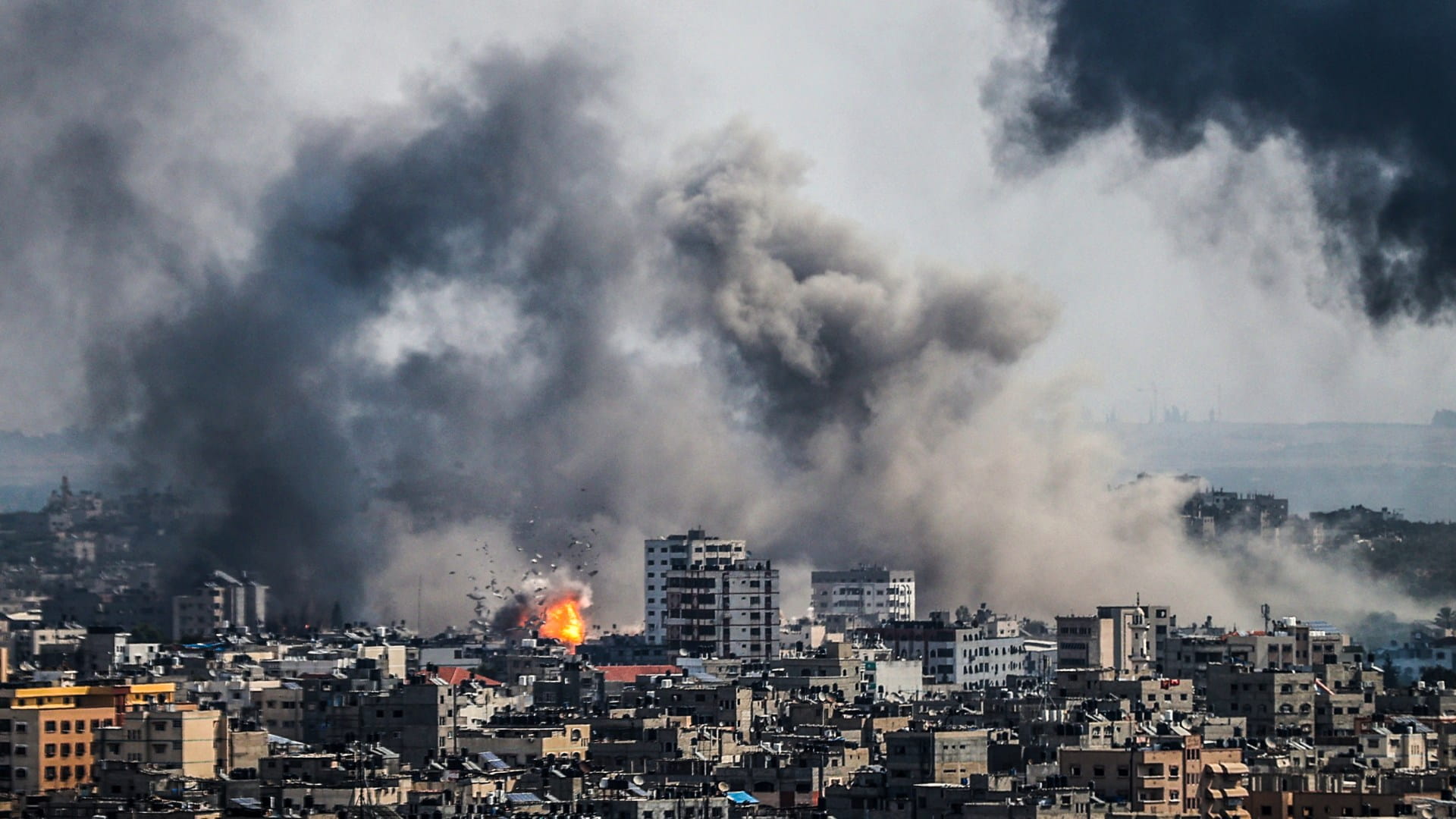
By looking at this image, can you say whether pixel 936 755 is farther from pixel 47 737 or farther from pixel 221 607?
pixel 221 607

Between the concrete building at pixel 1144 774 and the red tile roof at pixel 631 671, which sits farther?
the red tile roof at pixel 631 671

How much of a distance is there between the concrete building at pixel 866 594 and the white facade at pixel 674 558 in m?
7.44

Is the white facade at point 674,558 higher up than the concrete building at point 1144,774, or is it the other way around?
the white facade at point 674,558

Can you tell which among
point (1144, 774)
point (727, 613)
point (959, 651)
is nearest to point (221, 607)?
point (727, 613)

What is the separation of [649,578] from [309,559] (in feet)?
39.0

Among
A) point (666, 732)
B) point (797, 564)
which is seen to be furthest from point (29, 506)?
point (666, 732)

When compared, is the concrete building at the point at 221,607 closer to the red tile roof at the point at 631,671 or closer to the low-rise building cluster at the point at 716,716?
the low-rise building cluster at the point at 716,716

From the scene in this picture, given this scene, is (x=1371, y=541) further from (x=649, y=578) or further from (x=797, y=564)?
(x=649, y=578)

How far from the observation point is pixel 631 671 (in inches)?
3511

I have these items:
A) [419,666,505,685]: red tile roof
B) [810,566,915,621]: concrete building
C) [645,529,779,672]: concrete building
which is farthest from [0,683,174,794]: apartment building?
[810,566,915,621]: concrete building

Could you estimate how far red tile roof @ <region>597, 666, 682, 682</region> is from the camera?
286ft

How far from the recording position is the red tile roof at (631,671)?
87.3 metres

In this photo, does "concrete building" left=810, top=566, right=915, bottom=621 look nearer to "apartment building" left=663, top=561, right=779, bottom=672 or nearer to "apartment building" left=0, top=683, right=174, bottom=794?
"apartment building" left=663, top=561, right=779, bottom=672

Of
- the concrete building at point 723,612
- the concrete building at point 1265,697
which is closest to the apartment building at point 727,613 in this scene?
the concrete building at point 723,612
